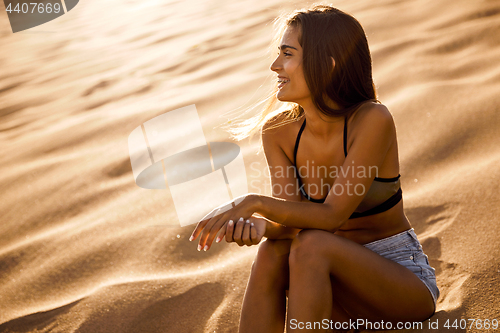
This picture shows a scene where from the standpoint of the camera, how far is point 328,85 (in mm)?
1427

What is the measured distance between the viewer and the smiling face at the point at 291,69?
1438 millimetres

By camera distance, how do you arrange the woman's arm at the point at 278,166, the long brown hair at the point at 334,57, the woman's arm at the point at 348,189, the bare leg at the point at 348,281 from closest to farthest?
the bare leg at the point at 348,281 → the woman's arm at the point at 348,189 → the long brown hair at the point at 334,57 → the woman's arm at the point at 278,166

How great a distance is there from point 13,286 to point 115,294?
22.6 inches

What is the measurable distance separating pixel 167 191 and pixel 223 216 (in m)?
1.36

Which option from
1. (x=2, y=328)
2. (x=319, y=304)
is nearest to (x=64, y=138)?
(x=2, y=328)

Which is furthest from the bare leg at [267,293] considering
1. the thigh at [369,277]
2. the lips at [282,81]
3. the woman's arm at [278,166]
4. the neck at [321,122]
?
the lips at [282,81]

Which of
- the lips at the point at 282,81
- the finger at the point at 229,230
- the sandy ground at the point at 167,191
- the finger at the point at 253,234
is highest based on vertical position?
the lips at the point at 282,81

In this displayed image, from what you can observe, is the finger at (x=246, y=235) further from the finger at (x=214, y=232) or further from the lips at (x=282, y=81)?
the lips at (x=282, y=81)

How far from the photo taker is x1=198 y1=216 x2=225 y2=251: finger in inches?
48.0

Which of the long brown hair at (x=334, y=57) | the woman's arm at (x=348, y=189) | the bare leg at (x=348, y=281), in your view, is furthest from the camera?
the long brown hair at (x=334, y=57)

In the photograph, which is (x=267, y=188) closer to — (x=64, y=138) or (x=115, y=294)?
(x=115, y=294)

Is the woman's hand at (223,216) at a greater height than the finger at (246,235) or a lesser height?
greater

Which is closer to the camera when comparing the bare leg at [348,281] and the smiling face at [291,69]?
the bare leg at [348,281]

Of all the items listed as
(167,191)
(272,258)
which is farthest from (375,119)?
(167,191)
